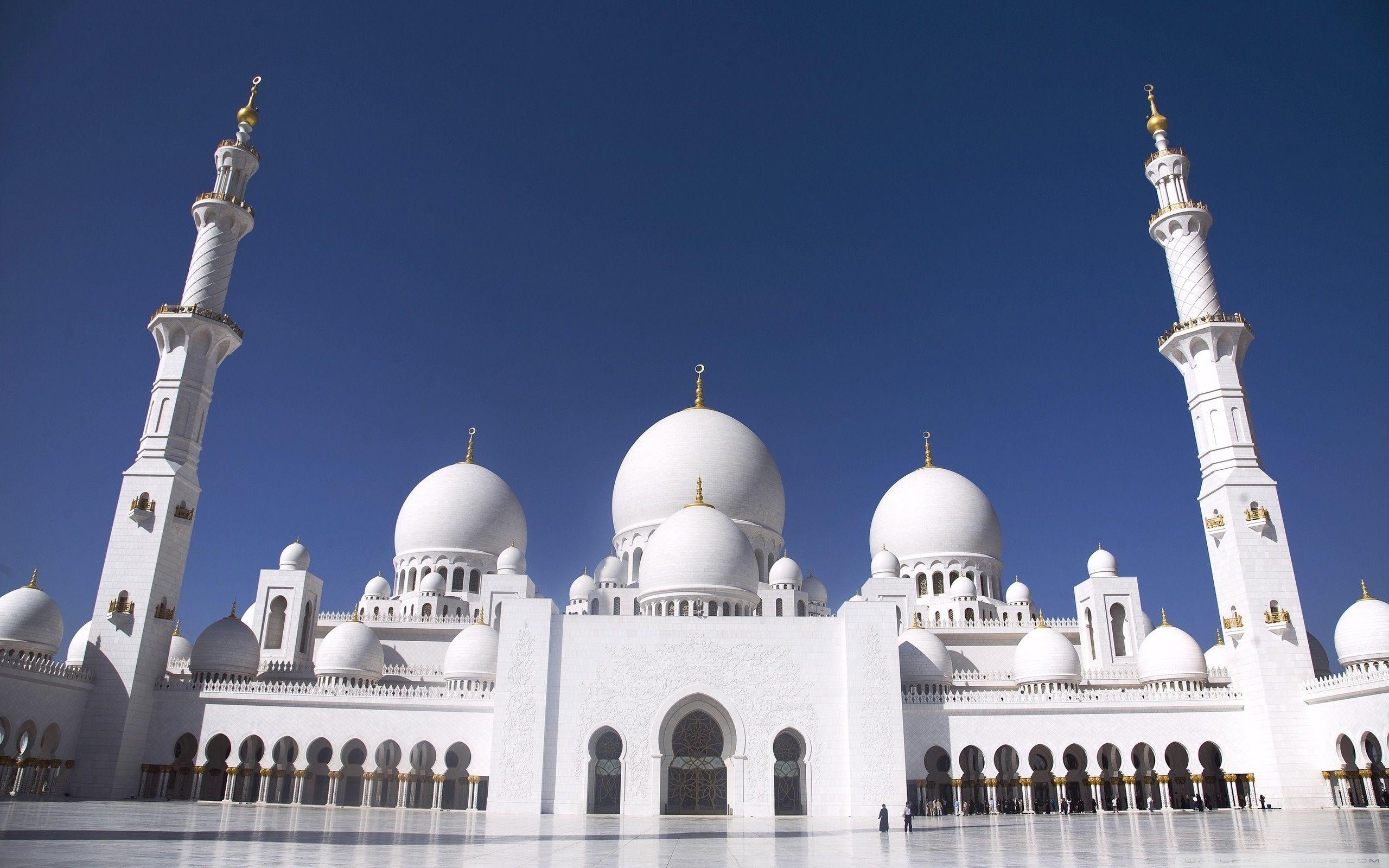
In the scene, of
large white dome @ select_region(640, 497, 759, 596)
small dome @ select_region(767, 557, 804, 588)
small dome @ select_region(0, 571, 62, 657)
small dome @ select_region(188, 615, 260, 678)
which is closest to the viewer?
small dome @ select_region(0, 571, 62, 657)

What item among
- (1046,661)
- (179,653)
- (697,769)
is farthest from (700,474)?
(179,653)

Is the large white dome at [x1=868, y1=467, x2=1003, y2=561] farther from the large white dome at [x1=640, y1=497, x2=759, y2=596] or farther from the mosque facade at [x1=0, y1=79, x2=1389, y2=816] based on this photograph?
the large white dome at [x1=640, y1=497, x2=759, y2=596]

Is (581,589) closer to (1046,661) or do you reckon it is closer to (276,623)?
(276,623)

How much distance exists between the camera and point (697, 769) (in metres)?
18.7

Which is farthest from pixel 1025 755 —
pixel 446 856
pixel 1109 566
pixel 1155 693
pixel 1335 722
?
pixel 446 856

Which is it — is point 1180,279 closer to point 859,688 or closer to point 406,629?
point 859,688

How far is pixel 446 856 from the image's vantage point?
7828 millimetres

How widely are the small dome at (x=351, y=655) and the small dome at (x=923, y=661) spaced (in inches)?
498

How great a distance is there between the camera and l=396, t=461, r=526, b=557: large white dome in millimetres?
28484

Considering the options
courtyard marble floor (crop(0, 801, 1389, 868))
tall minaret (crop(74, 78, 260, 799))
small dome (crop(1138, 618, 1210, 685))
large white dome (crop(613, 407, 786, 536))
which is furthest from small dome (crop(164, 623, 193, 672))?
small dome (crop(1138, 618, 1210, 685))

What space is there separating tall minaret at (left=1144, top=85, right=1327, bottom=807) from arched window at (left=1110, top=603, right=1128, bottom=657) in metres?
5.53

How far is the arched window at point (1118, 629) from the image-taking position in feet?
84.7

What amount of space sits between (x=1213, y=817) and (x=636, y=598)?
12856 millimetres

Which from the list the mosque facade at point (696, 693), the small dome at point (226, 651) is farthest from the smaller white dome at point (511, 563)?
the small dome at point (226, 651)
